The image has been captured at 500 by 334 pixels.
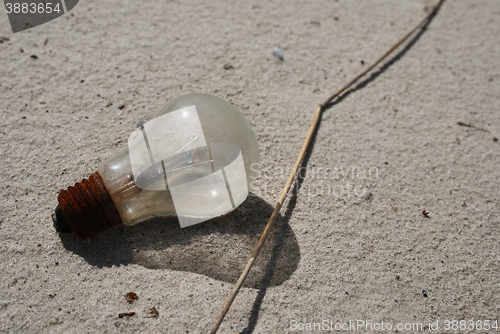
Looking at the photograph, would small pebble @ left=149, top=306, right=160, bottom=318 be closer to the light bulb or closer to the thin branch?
the thin branch

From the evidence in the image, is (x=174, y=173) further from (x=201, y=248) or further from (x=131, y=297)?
(x=131, y=297)

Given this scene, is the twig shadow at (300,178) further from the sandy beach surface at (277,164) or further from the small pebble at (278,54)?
the small pebble at (278,54)

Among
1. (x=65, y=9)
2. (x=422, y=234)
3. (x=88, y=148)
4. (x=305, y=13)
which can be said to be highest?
(x=65, y=9)

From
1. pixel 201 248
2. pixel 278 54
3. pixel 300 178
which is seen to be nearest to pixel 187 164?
pixel 201 248

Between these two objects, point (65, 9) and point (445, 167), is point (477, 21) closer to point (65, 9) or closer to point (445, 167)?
point (445, 167)

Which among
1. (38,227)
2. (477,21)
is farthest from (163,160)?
(477,21)

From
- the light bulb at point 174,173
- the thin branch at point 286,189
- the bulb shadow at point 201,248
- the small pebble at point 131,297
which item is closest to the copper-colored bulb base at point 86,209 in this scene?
the light bulb at point 174,173
